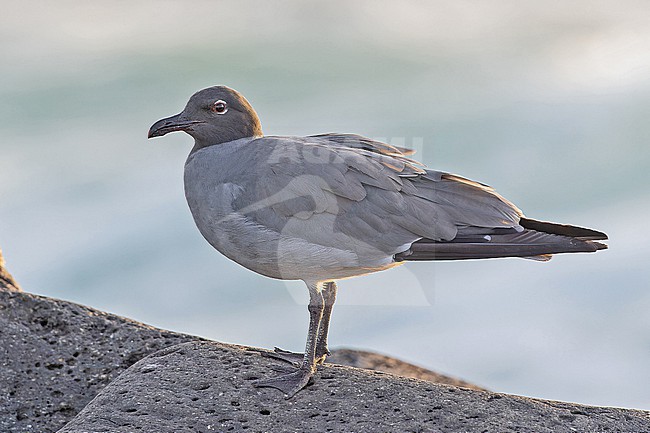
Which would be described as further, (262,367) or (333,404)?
(262,367)

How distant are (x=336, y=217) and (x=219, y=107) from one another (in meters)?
1.28

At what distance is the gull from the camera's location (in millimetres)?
6406

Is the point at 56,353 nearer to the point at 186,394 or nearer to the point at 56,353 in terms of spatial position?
the point at 56,353

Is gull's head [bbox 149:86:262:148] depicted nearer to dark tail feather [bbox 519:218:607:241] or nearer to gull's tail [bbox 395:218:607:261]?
gull's tail [bbox 395:218:607:261]

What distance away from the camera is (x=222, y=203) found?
660 centimetres

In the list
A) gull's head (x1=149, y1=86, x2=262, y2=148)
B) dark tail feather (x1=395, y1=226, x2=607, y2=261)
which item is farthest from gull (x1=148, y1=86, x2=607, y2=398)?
gull's head (x1=149, y1=86, x2=262, y2=148)

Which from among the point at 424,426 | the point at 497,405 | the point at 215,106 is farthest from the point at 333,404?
the point at 215,106

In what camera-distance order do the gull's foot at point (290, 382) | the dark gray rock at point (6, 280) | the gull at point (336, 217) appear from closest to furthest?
the gull at point (336, 217) < the gull's foot at point (290, 382) < the dark gray rock at point (6, 280)

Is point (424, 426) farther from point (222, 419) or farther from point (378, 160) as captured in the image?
point (378, 160)

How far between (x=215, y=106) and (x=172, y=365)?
6.13 feet

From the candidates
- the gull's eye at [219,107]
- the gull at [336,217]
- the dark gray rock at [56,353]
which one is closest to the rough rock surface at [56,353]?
the dark gray rock at [56,353]

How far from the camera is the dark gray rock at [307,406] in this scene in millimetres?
6238

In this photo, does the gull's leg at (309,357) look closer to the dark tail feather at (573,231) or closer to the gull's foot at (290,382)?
the gull's foot at (290,382)

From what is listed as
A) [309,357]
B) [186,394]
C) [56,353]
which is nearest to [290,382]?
[309,357]
